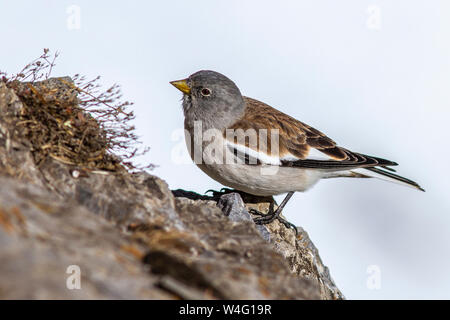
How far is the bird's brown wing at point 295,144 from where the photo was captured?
8992 mm

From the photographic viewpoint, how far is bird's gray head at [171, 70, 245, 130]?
29.7 feet

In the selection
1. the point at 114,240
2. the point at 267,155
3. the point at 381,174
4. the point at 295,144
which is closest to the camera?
the point at 114,240

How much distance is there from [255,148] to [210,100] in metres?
1.14

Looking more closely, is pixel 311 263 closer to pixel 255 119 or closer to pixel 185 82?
pixel 255 119

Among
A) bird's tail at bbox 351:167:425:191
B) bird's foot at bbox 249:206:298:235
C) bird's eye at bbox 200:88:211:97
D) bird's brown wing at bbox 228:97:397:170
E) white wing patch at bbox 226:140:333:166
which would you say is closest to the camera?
white wing patch at bbox 226:140:333:166

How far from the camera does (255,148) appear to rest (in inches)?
342

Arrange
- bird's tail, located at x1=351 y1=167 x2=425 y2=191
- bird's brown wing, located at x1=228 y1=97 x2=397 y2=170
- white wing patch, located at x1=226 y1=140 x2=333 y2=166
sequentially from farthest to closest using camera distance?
bird's tail, located at x1=351 y1=167 x2=425 y2=191
bird's brown wing, located at x1=228 y1=97 x2=397 y2=170
white wing patch, located at x1=226 y1=140 x2=333 y2=166

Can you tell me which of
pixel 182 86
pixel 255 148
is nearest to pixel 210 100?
pixel 182 86

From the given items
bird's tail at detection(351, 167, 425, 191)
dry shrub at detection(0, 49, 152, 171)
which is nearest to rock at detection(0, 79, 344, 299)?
dry shrub at detection(0, 49, 152, 171)

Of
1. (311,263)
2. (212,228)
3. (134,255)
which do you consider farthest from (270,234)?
(134,255)

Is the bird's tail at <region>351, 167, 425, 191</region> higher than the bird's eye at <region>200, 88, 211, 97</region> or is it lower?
lower

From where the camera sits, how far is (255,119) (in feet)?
30.0

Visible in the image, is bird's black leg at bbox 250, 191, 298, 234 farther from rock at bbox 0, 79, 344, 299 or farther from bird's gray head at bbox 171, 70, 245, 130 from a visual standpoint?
rock at bbox 0, 79, 344, 299

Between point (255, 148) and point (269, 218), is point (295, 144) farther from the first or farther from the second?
point (269, 218)
